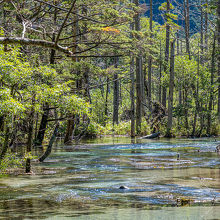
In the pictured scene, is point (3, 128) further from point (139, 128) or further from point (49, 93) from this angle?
point (139, 128)

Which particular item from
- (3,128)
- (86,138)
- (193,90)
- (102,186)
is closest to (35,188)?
(102,186)

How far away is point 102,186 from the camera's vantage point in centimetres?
841

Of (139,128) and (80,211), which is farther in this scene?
(139,128)

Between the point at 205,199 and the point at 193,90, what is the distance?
21.8 metres

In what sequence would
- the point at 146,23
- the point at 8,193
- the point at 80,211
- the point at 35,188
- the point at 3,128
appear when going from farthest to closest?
the point at 146,23 → the point at 3,128 → the point at 35,188 → the point at 8,193 → the point at 80,211

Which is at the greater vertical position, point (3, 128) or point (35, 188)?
point (3, 128)

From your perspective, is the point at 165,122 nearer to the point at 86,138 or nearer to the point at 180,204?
the point at 86,138

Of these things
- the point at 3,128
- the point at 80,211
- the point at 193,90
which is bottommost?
the point at 80,211

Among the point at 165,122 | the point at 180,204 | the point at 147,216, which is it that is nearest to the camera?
the point at 147,216

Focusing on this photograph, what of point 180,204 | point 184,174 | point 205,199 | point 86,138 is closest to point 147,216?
point 180,204

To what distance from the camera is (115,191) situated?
779 centimetres

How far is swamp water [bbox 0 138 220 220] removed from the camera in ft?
19.1

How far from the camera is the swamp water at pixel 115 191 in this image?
5.83 meters

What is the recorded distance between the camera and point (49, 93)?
9922 mm
